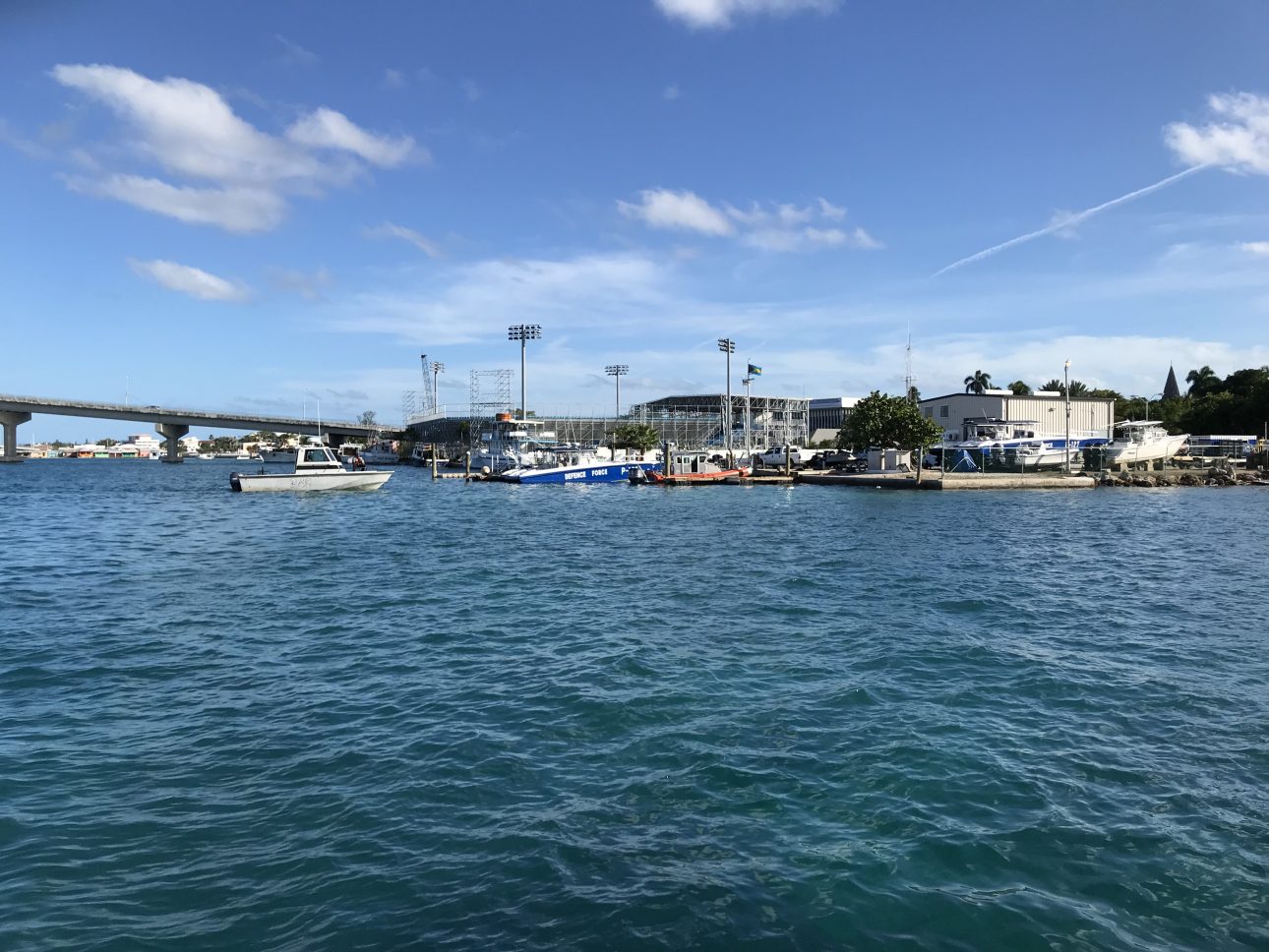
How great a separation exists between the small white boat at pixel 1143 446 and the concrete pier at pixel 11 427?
167 m

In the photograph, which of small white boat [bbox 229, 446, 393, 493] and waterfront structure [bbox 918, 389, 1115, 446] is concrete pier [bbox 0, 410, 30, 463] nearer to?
small white boat [bbox 229, 446, 393, 493]

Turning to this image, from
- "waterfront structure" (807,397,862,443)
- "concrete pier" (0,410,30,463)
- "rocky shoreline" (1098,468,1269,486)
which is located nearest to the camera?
"rocky shoreline" (1098,468,1269,486)

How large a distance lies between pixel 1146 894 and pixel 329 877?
7475 millimetres

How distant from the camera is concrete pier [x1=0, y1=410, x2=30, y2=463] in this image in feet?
452

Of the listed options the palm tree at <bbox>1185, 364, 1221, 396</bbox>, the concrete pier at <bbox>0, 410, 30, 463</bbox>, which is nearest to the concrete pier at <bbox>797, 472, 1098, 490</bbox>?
the palm tree at <bbox>1185, 364, 1221, 396</bbox>

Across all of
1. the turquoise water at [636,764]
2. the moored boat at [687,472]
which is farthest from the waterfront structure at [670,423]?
the turquoise water at [636,764]

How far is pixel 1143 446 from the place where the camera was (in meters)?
78.8

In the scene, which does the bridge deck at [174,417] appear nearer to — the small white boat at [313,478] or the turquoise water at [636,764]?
Result: the small white boat at [313,478]

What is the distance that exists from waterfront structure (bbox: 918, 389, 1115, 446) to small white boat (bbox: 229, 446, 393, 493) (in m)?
66.2

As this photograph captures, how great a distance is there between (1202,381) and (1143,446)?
268 feet

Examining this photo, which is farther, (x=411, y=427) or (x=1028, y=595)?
(x=411, y=427)

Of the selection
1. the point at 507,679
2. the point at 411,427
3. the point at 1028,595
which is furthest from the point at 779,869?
the point at 411,427

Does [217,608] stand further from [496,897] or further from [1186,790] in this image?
[1186,790]

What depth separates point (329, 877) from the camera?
288 inches
